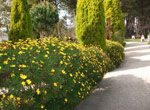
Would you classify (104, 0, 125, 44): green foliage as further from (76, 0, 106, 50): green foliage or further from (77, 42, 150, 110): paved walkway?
(77, 42, 150, 110): paved walkway

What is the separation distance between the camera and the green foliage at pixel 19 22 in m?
8.55

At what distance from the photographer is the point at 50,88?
79.9 inches

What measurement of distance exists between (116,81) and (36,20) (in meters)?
11.6

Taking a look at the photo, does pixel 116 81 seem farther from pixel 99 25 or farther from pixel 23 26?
pixel 23 26

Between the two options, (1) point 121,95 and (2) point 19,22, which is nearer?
(1) point 121,95

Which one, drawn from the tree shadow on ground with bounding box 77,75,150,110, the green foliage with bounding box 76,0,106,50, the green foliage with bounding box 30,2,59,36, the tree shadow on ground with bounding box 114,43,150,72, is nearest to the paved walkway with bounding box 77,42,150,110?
the tree shadow on ground with bounding box 77,75,150,110

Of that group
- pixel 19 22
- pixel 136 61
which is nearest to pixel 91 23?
pixel 136 61

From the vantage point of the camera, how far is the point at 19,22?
8.64 m

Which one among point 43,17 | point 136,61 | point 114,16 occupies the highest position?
point 43,17

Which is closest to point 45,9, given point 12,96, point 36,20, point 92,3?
point 36,20

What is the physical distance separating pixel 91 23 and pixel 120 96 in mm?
3651

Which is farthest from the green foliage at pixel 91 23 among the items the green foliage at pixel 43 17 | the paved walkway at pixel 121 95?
the green foliage at pixel 43 17

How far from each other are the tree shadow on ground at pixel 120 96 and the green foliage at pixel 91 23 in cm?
225

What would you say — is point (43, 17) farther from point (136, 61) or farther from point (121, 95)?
point (121, 95)
